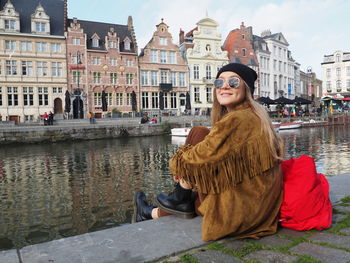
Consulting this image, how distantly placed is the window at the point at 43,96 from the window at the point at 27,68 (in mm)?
1883

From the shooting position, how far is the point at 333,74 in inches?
2378

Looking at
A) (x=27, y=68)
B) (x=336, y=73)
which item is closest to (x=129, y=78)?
(x=27, y=68)

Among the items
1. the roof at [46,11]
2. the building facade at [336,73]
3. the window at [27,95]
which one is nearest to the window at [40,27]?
the roof at [46,11]

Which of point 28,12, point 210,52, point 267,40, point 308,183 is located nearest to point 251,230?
point 308,183

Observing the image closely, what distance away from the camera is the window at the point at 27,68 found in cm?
3275

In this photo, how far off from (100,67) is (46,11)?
8276mm

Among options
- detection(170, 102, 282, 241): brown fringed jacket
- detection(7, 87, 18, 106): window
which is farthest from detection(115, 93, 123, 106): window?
detection(170, 102, 282, 241): brown fringed jacket

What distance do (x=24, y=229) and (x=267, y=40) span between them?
5024 centimetres

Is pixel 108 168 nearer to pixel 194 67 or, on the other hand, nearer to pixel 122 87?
pixel 122 87

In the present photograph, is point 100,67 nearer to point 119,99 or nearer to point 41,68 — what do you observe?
point 119,99

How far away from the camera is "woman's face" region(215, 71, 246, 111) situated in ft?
8.35

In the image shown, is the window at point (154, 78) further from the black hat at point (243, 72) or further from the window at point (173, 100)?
the black hat at point (243, 72)

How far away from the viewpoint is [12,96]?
105 feet

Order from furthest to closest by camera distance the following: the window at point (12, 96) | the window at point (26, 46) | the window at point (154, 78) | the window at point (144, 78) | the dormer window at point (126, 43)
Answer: the window at point (154, 78), the window at point (144, 78), the dormer window at point (126, 43), the window at point (26, 46), the window at point (12, 96)
